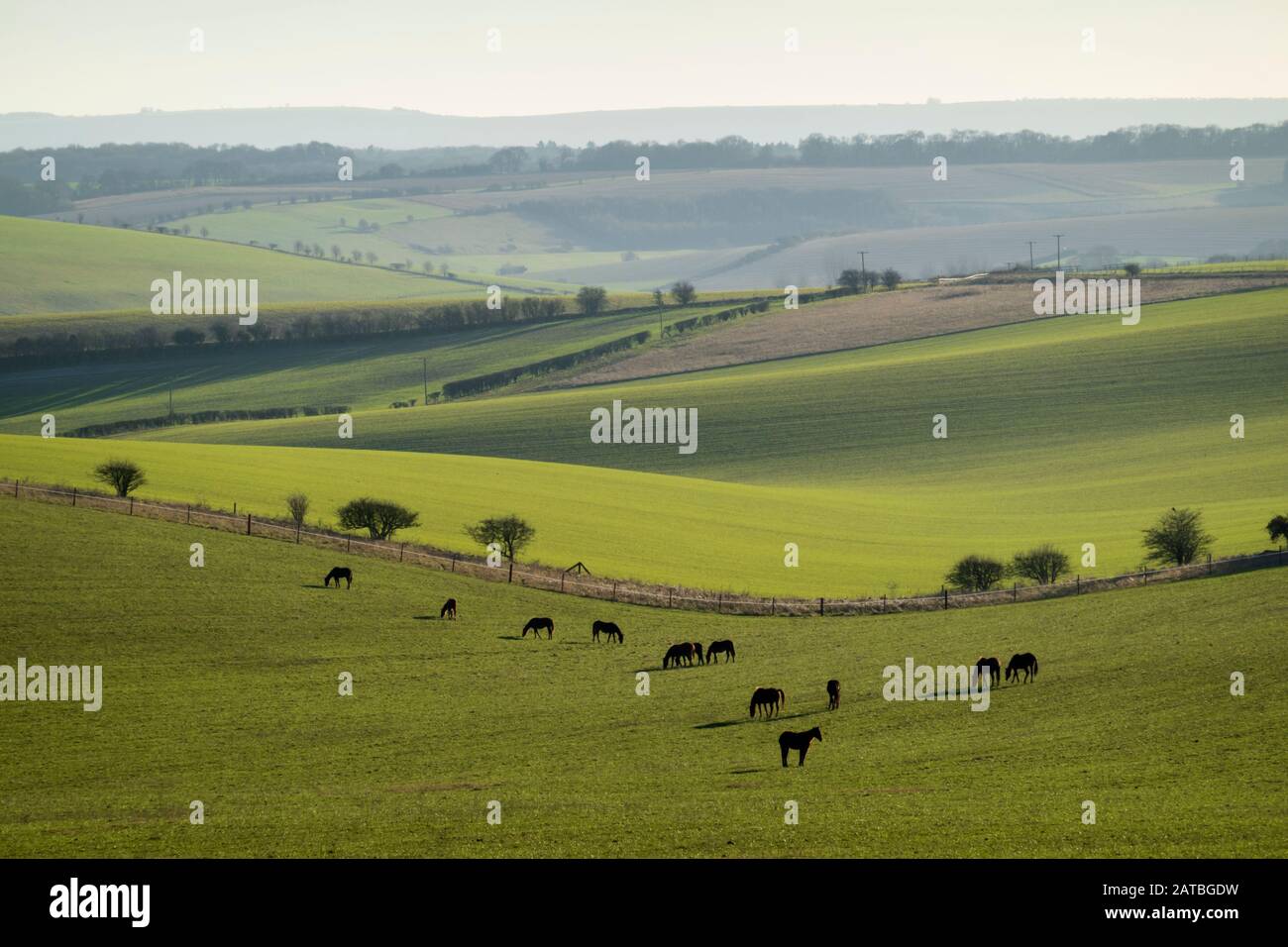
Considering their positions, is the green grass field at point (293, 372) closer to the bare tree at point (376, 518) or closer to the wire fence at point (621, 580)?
the wire fence at point (621, 580)

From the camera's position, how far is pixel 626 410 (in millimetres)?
102375

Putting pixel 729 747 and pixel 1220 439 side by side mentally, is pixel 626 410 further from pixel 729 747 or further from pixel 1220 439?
pixel 729 747

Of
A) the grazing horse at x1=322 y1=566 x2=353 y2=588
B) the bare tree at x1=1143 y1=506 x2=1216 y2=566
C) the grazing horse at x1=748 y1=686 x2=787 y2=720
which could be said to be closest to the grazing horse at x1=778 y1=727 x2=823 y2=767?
the grazing horse at x1=748 y1=686 x2=787 y2=720

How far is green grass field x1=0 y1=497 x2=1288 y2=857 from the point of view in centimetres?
2192

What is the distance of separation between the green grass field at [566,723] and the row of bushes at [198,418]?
181 ft

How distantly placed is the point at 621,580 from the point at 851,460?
1511 inches

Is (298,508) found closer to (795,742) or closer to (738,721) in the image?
(738,721)

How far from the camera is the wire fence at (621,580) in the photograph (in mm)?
48750

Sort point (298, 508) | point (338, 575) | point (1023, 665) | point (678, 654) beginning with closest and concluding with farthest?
1. point (1023, 665)
2. point (678, 654)
3. point (338, 575)
4. point (298, 508)

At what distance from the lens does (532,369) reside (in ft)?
397

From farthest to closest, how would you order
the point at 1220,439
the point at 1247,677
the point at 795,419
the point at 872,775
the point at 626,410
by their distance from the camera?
the point at 626,410, the point at 795,419, the point at 1220,439, the point at 1247,677, the point at 872,775

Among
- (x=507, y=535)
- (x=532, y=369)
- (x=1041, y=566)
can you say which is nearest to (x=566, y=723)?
(x=507, y=535)
